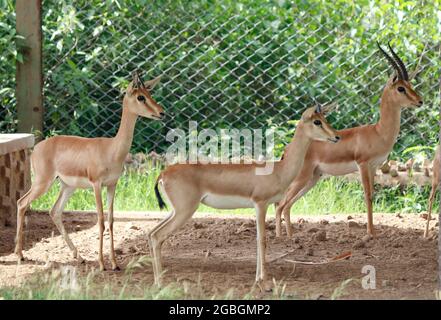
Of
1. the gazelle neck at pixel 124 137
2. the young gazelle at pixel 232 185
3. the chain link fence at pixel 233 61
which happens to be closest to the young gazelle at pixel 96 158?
the gazelle neck at pixel 124 137

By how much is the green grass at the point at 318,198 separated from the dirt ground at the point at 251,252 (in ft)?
1.66

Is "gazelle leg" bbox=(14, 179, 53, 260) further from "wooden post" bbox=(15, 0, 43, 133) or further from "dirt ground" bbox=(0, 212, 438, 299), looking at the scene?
"wooden post" bbox=(15, 0, 43, 133)

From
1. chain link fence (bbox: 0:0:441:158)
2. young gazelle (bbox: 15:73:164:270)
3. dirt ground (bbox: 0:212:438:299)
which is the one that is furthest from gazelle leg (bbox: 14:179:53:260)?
chain link fence (bbox: 0:0:441:158)

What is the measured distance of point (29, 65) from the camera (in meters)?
9.84

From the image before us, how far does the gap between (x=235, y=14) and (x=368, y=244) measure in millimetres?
3429

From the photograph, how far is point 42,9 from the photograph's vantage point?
10.4 meters

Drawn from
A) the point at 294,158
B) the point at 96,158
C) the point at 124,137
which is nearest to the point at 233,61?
the point at 124,137

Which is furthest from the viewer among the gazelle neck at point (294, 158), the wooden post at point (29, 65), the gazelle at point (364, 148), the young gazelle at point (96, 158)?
the wooden post at point (29, 65)

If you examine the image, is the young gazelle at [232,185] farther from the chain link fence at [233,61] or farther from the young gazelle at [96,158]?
the chain link fence at [233,61]

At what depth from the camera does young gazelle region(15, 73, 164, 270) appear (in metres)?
7.23

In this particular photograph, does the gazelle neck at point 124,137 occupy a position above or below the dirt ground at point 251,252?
above

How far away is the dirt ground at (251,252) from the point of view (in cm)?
657

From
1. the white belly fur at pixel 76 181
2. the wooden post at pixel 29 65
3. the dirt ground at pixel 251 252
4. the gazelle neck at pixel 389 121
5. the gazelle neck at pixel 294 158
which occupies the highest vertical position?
the wooden post at pixel 29 65
